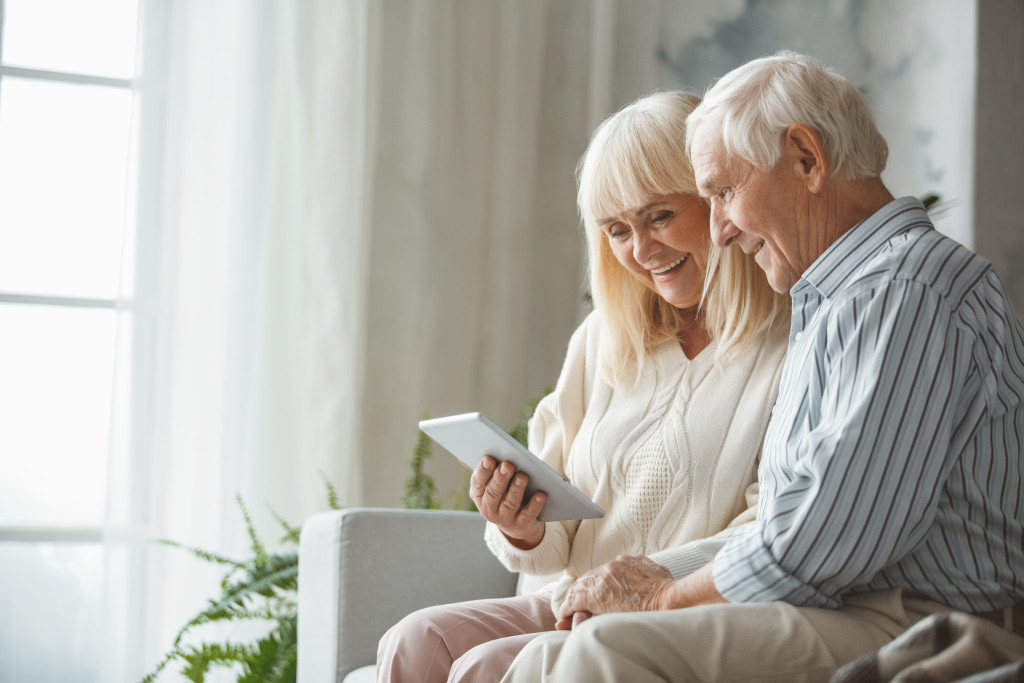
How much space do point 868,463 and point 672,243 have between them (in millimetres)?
743

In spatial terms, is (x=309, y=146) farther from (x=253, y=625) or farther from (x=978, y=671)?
(x=978, y=671)

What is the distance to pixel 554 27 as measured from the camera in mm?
3357

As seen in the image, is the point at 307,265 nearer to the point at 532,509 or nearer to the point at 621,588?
the point at 532,509

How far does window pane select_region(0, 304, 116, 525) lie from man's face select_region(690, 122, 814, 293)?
86.4 inches

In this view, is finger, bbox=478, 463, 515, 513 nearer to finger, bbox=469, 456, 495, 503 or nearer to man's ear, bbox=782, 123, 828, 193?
finger, bbox=469, 456, 495, 503

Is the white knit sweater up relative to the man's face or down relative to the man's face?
down

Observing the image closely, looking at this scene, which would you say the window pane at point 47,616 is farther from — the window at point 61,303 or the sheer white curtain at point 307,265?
the sheer white curtain at point 307,265

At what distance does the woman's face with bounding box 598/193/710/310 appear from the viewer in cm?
168

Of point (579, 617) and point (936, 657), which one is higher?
point (936, 657)

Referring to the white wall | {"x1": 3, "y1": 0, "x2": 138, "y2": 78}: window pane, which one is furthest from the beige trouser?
{"x1": 3, "y1": 0, "x2": 138, "y2": 78}: window pane

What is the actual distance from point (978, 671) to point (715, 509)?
0.72 m

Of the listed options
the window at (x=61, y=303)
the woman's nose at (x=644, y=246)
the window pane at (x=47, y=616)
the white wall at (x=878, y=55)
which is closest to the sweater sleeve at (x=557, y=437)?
the woman's nose at (x=644, y=246)

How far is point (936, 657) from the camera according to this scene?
0.84 metres

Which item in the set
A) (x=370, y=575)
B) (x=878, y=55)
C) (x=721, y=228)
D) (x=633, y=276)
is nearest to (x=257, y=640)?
(x=370, y=575)
